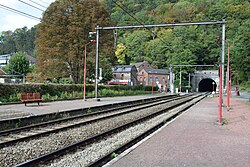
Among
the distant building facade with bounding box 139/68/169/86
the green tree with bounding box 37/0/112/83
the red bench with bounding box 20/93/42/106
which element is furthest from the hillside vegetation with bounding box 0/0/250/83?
the red bench with bounding box 20/93/42/106

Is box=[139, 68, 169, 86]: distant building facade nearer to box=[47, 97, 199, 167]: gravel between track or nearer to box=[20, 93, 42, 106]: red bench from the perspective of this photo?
box=[20, 93, 42, 106]: red bench

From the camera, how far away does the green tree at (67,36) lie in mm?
34969

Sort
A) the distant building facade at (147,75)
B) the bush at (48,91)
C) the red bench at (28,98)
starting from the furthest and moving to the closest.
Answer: the distant building facade at (147,75) < the bush at (48,91) < the red bench at (28,98)

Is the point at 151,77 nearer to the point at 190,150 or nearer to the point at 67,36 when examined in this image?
the point at 67,36

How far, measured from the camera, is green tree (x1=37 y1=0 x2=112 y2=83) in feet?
115

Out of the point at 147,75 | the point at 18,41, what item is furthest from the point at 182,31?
the point at 18,41

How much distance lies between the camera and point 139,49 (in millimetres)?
110688

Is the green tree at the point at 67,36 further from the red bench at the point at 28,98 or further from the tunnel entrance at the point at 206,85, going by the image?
the tunnel entrance at the point at 206,85

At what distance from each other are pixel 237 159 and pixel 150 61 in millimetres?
104669

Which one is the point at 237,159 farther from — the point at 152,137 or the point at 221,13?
the point at 221,13

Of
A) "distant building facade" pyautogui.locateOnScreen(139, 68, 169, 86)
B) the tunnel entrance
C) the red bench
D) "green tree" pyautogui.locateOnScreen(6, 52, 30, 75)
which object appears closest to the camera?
the red bench

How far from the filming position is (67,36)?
1378 inches

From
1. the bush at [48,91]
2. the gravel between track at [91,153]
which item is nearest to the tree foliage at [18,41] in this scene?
the bush at [48,91]

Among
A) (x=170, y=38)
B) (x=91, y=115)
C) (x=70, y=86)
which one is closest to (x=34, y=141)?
(x=91, y=115)
